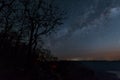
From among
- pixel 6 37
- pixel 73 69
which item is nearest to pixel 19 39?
pixel 6 37

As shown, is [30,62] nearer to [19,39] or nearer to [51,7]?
[19,39]

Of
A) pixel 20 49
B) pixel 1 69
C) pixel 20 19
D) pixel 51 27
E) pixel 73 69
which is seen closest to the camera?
pixel 1 69

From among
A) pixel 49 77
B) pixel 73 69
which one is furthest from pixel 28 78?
pixel 73 69

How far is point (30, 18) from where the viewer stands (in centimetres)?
3703

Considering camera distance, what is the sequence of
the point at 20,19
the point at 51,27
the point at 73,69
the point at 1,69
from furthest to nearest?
the point at 73,69, the point at 51,27, the point at 20,19, the point at 1,69

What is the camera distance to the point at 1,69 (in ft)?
110

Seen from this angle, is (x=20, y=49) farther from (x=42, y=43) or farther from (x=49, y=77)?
(x=49, y=77)

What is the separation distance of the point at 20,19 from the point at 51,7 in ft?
13.8

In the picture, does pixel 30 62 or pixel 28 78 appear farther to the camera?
pixel 30 62

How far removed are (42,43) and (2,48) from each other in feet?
17.5

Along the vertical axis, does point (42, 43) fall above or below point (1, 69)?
above

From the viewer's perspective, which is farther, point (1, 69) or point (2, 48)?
point (2, 48)

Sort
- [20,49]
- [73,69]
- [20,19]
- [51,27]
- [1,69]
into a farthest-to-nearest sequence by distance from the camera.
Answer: [73,69]
[20,49]
[51,27]
[20,19]
[1,69]

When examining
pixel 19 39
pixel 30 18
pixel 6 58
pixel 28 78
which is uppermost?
pixel 30 18
